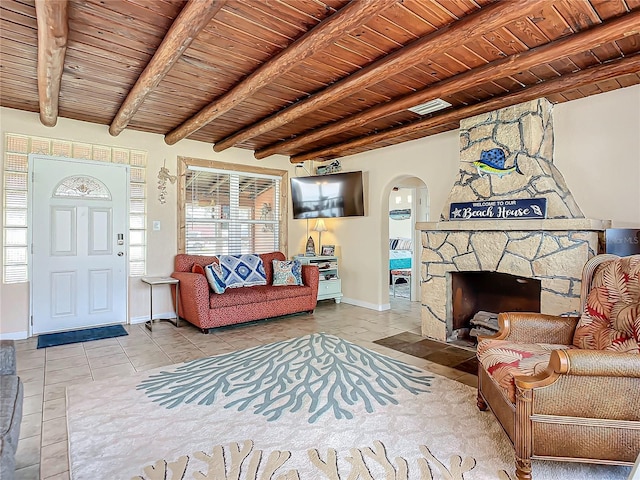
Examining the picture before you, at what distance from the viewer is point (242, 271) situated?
4895 mm

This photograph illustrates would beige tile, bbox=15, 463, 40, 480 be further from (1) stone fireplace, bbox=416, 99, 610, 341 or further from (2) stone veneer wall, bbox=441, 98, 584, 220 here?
(2) stone veneer wall, bbox=441, 98, 584, 220

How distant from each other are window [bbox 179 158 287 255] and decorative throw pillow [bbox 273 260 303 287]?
2.63ft

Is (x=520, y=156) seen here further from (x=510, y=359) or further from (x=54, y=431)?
(x=54, y=431)

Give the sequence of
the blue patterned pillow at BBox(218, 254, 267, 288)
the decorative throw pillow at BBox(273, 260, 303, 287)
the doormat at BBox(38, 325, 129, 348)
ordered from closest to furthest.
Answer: the doormat at BBox(38, 325, 129, 348)
the blue patterned pillow at BBox(218, 254, 267, 288)
the decorative throw pillow at BBox(273, 260, 303, 287)

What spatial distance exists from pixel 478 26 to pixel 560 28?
0.67 meters

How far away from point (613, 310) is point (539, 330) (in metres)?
0.41

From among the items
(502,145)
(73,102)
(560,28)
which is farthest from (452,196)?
(73,102)

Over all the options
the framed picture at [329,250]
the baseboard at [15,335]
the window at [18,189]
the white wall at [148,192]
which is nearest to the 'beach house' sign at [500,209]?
the framed picture at [329,250]

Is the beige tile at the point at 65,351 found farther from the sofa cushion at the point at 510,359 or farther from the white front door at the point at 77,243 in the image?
the sofa cushion at the point at 510,359

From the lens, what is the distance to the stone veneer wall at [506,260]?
3016 millimetres

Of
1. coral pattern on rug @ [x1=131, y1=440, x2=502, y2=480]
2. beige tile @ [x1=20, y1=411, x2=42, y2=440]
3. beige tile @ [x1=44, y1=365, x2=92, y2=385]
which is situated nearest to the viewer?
coral pattern on rug @ [x1=131, y1=440, x2=502, y2=480]

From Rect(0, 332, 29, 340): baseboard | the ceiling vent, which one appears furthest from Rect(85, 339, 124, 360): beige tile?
the ceiling vent

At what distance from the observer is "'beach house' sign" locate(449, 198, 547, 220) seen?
3.30 metres

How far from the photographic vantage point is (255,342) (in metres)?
3.86
